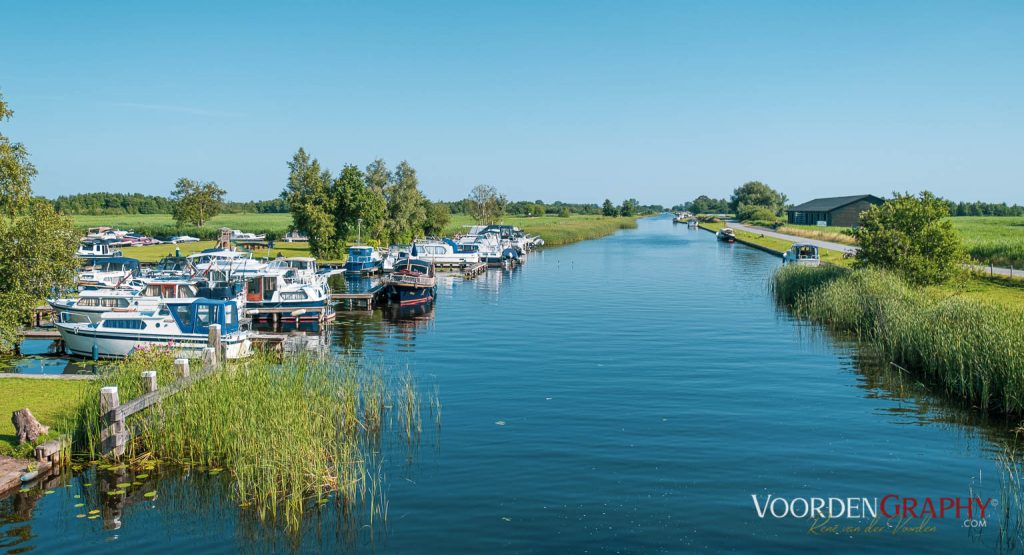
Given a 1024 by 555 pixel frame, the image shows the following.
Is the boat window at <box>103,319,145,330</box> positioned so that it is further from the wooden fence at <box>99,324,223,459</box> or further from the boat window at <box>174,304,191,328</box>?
the wooden fence at <box>99,324,223,459</box>

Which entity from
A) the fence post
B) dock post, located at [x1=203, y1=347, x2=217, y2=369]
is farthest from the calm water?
dock post, located at [x1=203, y1=347, x2=217, y2=369]

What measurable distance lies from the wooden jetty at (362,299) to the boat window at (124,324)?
16.6 metres

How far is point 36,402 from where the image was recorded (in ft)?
68.3

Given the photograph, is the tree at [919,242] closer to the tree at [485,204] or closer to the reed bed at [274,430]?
the reed bed at [274,430]

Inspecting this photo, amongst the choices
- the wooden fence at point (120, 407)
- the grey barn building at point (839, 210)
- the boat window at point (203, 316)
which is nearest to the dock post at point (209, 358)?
the wooden fence at point (120, 407)

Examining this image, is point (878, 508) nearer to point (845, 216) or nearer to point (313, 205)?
point (313, 205)

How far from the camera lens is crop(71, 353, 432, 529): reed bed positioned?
1588cm

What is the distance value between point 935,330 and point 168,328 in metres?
27.5

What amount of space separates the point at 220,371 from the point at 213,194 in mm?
95837

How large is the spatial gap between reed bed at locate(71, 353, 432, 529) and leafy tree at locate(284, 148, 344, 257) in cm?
5238

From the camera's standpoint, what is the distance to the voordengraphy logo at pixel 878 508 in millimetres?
15547

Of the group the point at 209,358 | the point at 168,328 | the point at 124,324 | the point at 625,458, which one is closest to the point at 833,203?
the point at 168,328

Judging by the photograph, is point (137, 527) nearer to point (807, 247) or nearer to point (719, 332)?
point (719, 332)

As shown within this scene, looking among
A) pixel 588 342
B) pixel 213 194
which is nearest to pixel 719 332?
pixel 588 342
